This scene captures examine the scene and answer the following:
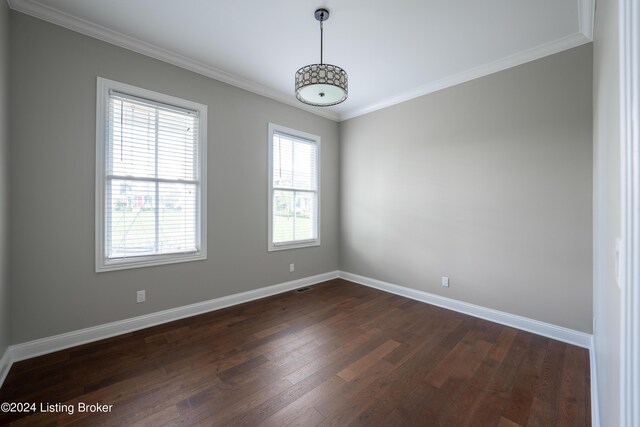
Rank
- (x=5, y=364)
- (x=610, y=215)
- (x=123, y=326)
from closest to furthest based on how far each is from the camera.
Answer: (x=610, y=215)
(x=5, y=364)
(x=123, y=326)

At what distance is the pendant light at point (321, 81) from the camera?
2.18 m

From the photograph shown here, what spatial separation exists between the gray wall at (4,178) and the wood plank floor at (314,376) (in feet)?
1.43

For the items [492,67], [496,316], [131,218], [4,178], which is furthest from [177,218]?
[492,67]

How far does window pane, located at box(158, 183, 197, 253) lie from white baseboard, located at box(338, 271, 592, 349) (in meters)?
2.82

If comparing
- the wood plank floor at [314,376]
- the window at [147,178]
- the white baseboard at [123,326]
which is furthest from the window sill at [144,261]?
the wood plank floor at [314,376]

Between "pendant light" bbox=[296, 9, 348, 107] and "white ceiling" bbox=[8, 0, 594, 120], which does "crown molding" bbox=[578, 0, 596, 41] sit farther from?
"pendant light" bbox=[296, 9, 348, 107]

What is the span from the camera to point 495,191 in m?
3.12

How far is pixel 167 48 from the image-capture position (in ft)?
9.64

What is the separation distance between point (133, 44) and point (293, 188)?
8.25ft

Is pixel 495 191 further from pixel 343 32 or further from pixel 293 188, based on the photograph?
pixel 293 188

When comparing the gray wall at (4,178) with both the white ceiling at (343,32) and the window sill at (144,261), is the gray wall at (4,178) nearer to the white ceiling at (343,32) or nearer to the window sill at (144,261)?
the white ceiling at (343,32)

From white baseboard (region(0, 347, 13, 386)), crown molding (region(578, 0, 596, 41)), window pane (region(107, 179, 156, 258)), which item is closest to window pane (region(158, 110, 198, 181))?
window pane (region(107, 179, 156, 258))

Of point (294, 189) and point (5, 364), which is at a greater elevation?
point (294, 189)

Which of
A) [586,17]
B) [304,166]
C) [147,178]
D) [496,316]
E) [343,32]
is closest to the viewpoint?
[586,17]
